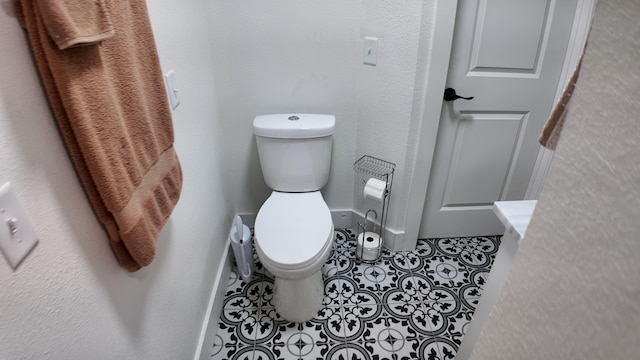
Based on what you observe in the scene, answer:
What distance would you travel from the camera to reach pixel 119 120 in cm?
63

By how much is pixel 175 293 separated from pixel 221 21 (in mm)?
1200

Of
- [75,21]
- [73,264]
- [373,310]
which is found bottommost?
[373,310]

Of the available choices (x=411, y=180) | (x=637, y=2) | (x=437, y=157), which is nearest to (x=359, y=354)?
(x=411, y=180)

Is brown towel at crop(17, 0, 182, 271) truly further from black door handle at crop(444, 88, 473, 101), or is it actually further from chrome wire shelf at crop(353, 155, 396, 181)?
black door handle at crop(444, 88, 473, 101)

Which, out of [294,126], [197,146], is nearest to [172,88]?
[197,146]

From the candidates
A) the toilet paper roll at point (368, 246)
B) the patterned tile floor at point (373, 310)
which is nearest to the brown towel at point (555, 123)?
the patterned tile floor at point (373, 310)

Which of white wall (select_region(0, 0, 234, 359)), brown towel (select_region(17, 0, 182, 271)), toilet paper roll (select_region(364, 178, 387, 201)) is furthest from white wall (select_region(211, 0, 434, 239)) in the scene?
brown towel (select_region(17, 0, 182, 271))

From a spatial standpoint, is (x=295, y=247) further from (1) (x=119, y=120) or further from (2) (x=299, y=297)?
(1) (x=119, y=120)

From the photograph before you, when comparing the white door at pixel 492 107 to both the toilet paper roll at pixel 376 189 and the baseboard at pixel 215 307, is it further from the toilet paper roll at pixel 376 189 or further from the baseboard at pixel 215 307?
the baseboard at pixel 215 307

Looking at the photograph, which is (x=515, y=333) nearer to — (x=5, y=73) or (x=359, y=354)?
(x=5, y=73)

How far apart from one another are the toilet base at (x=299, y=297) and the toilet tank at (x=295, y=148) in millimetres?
473

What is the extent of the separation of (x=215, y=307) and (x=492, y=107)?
162cm

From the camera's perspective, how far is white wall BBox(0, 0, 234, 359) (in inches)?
19.0

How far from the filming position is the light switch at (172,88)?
3.48 feet
